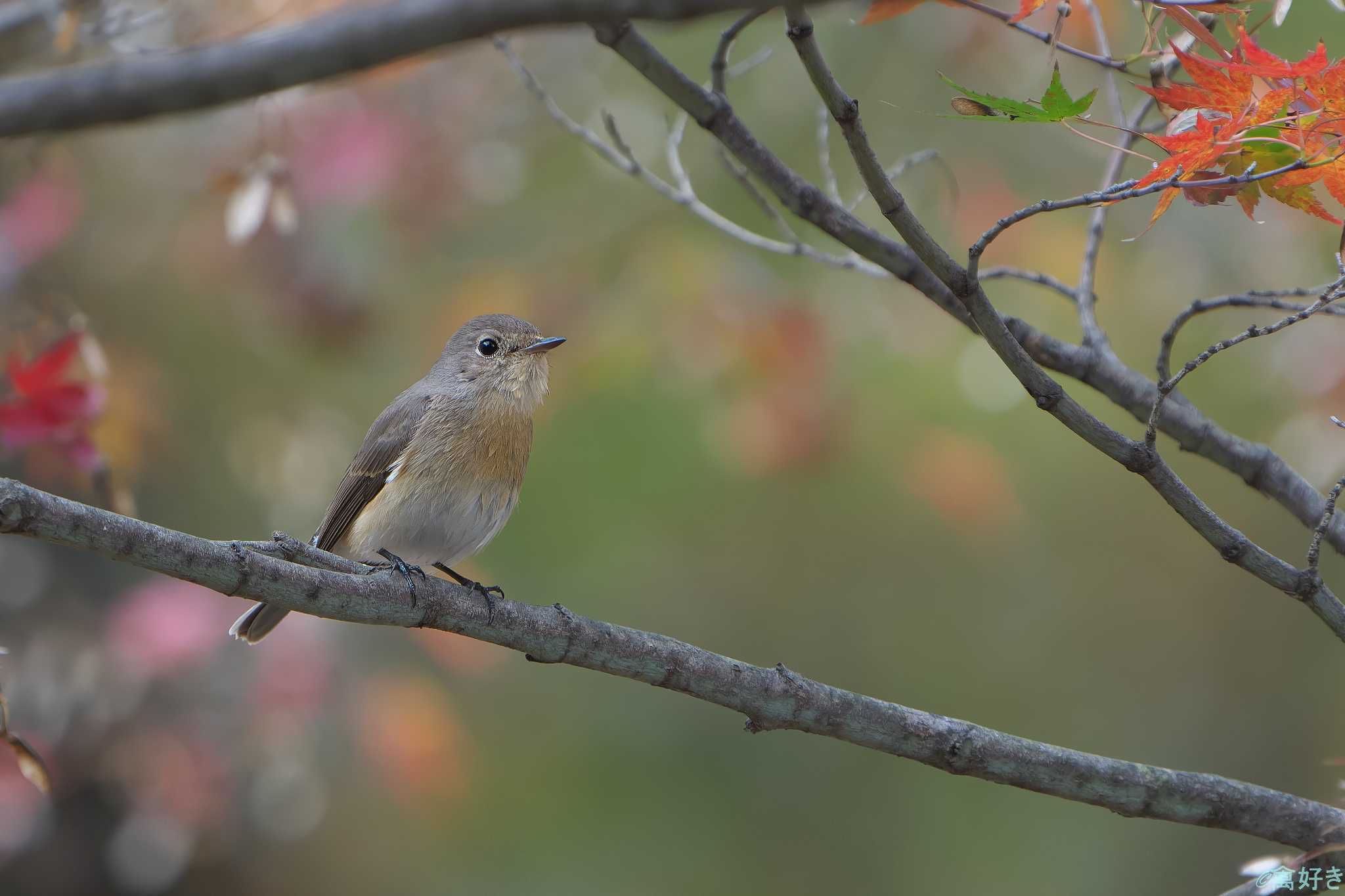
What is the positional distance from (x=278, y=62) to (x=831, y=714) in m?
1.93

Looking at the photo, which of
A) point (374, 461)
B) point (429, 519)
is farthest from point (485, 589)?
point (374, 461)

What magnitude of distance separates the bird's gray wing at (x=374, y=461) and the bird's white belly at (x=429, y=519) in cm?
9

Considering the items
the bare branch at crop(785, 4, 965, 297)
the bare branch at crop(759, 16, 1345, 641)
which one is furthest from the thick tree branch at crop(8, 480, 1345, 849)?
the bare branch at crop(785, 4, 965, 297)

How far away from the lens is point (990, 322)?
7.82 feet

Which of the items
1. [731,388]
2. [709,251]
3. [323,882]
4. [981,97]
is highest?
[709,251]

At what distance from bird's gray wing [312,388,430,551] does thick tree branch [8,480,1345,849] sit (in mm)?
1597

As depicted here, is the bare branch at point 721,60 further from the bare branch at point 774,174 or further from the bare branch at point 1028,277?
the bare branch at point 1028,277

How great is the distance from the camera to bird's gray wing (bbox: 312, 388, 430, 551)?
439cm

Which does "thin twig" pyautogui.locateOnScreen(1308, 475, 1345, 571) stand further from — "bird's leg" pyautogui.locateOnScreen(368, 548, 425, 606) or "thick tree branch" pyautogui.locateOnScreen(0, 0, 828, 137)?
"bird's leg" pyautogui.locateOnScreen(368, 548, 425, 606)

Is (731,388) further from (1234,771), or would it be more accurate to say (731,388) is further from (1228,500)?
(1234,771)

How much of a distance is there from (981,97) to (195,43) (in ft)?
10.1

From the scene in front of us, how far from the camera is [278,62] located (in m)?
1.40

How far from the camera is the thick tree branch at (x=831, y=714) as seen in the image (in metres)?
2.70

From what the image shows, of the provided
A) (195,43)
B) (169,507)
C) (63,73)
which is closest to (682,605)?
(169,507)
